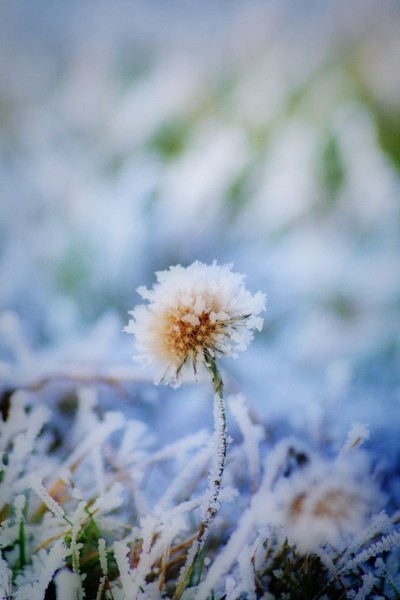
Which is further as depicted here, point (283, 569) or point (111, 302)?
point (111, 302)

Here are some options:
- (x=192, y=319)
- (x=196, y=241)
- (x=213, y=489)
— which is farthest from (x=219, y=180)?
(x=213, y=489)

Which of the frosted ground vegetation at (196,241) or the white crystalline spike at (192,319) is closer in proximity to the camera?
the white crystalline spike at (192,319)

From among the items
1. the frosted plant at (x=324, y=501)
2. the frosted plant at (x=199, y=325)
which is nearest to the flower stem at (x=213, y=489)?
the frosted plant at (x=199, y=325)

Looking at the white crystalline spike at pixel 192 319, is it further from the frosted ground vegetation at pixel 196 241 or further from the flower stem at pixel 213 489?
the frosted ground vegetation at pixel 196 241

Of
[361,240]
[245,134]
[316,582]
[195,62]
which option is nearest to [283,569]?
[316,582]

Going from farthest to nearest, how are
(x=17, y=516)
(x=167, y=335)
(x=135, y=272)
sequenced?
(x=135, y=272)
(x=17, y=516)
(x=167, y=335)

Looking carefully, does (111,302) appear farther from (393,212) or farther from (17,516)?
(393,212)

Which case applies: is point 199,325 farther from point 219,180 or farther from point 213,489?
point 219,180
